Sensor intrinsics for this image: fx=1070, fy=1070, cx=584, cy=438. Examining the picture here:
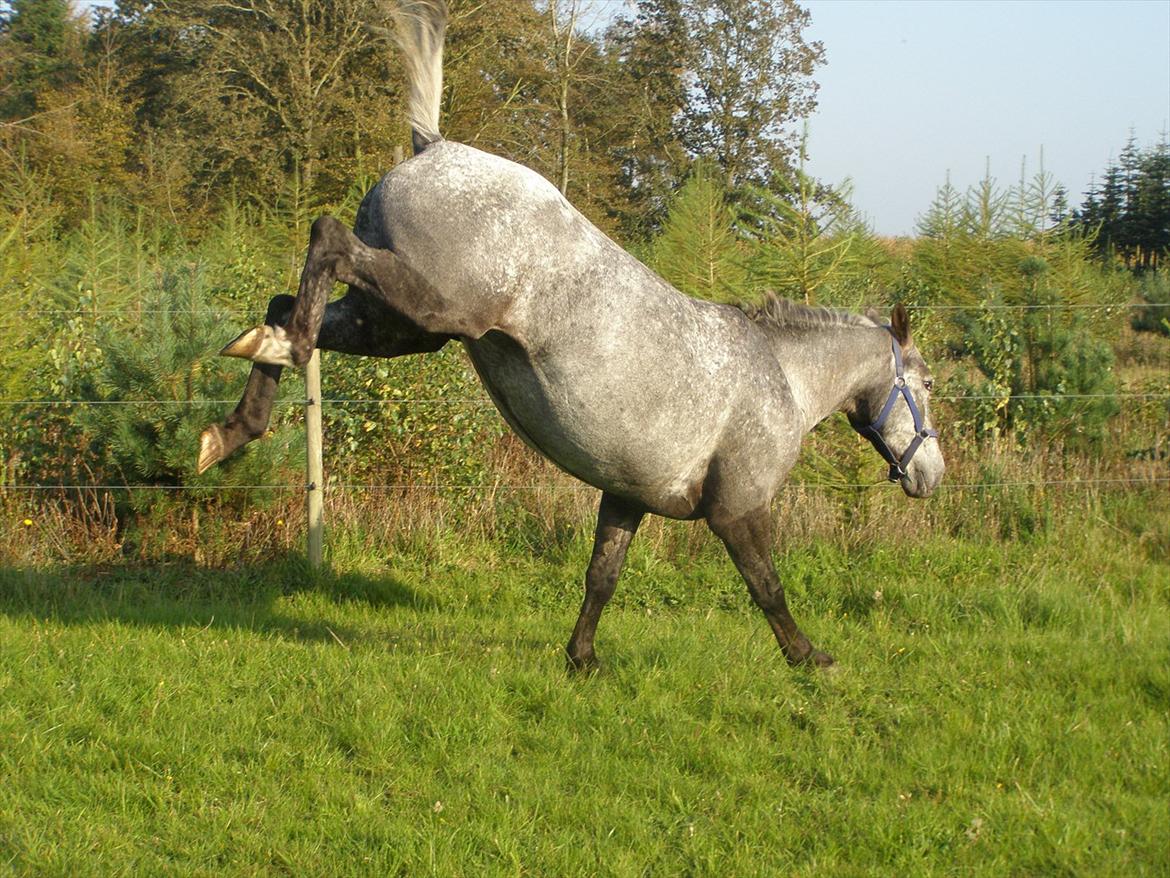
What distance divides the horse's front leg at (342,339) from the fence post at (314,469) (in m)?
3.15

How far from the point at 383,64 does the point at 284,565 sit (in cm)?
1813

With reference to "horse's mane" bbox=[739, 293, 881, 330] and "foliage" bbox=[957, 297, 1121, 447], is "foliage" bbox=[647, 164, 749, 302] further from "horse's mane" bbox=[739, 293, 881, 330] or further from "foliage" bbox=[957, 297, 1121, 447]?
"horse's mane" bbox=[739, 293, 881, 330]

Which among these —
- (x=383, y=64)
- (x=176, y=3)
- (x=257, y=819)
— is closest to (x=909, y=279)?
(x=257, y=819)

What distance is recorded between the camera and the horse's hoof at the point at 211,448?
4.23 metres

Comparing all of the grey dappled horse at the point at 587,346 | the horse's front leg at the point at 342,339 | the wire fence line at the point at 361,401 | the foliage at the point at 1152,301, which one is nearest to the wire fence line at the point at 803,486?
the wire fence line at the point at 361,401

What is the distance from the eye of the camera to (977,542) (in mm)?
8430

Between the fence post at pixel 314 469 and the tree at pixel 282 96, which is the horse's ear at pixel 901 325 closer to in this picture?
the fence post at pixel 314 469

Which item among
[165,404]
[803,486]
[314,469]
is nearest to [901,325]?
[803,486]

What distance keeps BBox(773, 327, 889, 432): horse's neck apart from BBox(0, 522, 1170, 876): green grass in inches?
58.0

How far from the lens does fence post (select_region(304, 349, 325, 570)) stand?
7.85 meters

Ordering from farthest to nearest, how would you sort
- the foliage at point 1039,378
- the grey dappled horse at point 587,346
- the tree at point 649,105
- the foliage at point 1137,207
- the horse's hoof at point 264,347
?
the tree at point 649,105 < the foliage at point 1137,207 < the foliage at point 1039,378 < the grey dappled horse at point 587,346 < the horse's hoof at point 264,347

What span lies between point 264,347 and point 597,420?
4.85ft

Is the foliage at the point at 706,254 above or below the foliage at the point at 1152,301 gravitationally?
below

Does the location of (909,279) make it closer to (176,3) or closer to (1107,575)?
(1107,575)
